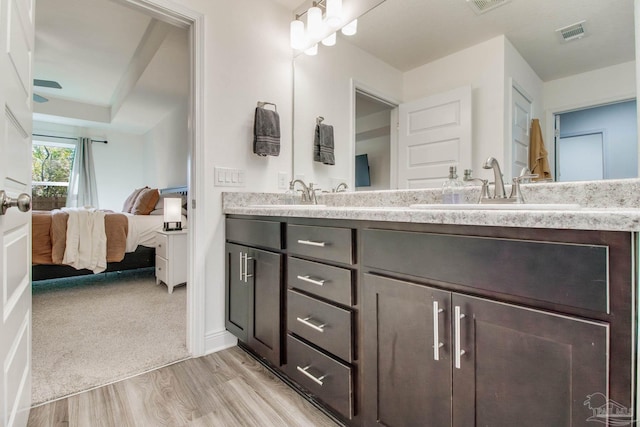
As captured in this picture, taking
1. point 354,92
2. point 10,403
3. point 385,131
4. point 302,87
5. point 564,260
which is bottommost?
point 10,403

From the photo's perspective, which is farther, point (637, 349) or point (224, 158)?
point (224, 158)

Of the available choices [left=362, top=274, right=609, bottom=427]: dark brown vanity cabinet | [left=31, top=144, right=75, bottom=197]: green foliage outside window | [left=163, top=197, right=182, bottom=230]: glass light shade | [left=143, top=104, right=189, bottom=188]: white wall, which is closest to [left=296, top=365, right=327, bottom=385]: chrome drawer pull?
[left=362, top=274, right=609, bottom=427]: dark brown vanity cabinet

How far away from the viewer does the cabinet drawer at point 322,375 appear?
3.52 ft

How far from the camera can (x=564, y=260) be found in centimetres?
62

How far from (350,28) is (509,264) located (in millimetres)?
1765

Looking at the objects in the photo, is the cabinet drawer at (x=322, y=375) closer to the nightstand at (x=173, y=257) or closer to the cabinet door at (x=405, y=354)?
the cabinet door at (x=405, y=354)

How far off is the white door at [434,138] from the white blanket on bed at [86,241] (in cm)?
307

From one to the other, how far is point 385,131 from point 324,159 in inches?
20.9

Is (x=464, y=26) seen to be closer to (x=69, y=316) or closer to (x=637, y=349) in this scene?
(x=637, y=349)

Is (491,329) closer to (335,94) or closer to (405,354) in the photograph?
(405,354)

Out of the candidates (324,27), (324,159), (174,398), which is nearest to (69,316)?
(174,398)

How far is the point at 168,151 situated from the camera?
515cm

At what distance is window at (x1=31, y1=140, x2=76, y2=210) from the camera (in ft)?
18.6

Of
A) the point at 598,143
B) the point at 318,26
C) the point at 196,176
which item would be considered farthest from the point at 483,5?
the point at 196,176
